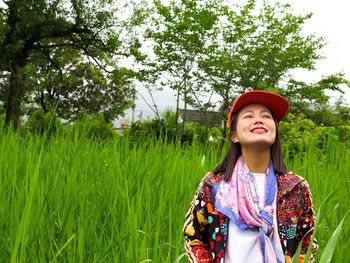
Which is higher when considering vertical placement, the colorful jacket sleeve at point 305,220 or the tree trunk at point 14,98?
the tree trunk at point 14,98

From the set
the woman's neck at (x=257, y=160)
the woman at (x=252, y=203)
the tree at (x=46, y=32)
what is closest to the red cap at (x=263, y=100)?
the woman at (x=252, y=203)

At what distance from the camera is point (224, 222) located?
1.32 meters

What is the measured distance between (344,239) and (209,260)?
1.95ft

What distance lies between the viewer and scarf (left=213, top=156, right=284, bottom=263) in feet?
4.09

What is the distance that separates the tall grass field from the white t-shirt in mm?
196

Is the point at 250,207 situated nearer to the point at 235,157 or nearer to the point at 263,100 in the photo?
the point at 235,157

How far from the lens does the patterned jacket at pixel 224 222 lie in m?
1.31

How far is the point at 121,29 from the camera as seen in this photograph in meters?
15.0

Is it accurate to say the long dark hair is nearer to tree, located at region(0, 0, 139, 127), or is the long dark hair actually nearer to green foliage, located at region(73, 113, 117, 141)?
green foliage, located at region(73, 113, 117, 141)

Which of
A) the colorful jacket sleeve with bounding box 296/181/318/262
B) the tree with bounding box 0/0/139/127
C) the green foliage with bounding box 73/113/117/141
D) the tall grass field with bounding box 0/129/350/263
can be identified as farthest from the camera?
the tree with bounding box 0/0/139/127

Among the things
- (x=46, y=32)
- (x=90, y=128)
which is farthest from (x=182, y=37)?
(x=90, y=128)

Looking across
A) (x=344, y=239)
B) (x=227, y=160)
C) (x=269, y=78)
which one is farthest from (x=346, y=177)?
(x=269, y=78)

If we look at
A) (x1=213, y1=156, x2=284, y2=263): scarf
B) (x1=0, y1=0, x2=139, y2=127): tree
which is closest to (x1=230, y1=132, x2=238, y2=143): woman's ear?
(x1=213, y1=156, x2=284, y2=263): scarf

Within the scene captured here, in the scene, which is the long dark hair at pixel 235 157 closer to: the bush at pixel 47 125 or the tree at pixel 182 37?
the bush at pixel 47 125
